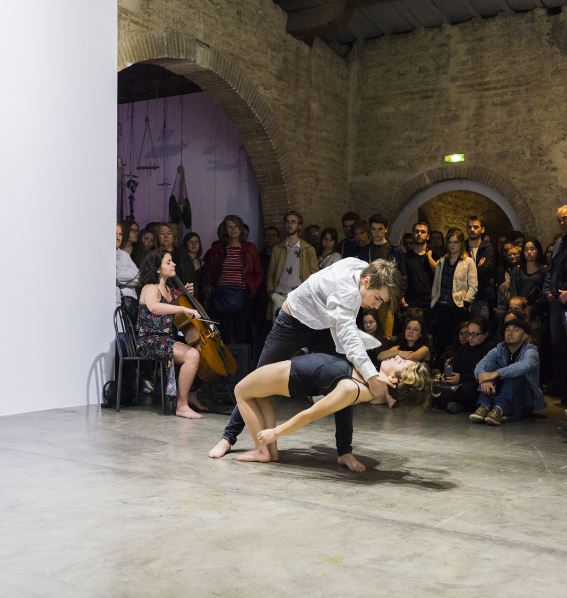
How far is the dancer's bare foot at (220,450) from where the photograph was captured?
15.5ft

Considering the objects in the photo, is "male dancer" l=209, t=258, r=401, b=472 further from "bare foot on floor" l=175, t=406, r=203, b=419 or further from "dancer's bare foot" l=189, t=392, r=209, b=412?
"dancer's bare foot" l=189, t=392, r=209, b=412

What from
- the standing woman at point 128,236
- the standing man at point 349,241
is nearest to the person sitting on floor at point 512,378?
the standing man at point 349,241

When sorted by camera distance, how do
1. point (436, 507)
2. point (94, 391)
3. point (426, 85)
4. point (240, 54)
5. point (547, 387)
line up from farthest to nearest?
point (426, 85) < point (240, 54) < point (547, 387) < point (94, 391) < point (436, 507)

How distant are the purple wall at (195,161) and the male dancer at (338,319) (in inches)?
233

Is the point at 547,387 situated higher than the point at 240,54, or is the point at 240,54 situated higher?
the point at 240,54

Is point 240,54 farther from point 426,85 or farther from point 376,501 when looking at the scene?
point 376,501

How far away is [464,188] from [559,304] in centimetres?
385

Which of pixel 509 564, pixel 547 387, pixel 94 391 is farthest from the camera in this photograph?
pixel 547 387

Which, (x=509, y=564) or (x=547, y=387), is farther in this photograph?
(x=547, y=387)

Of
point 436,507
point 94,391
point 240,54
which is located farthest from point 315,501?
point 240,54

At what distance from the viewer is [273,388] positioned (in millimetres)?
4477

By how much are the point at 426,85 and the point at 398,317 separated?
3.57 m

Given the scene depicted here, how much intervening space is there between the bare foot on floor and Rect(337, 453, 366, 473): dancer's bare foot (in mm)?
1707

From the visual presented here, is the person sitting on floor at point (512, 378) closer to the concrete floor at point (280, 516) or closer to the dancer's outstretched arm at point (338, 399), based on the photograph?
the concrete floor at point (280, 516)
